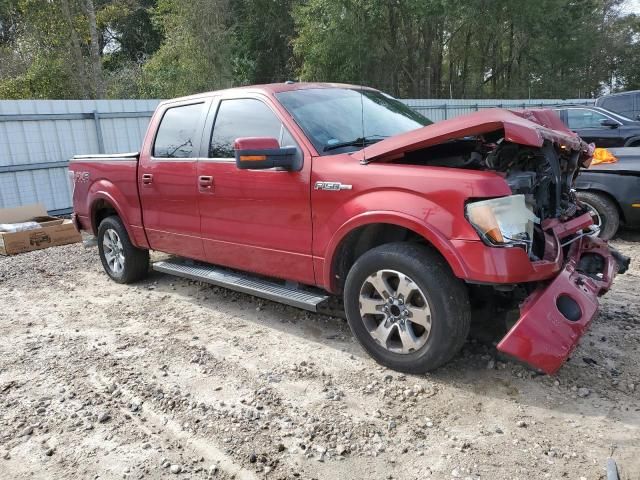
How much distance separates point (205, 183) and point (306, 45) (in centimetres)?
1934

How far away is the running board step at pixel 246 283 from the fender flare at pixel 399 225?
0.20 meters

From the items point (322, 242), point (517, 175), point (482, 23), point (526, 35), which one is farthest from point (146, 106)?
point (526, 35)

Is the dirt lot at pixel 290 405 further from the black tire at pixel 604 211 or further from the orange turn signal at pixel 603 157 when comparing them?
the orange turn signal at pixel 603 157

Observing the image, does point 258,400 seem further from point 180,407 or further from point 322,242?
point 322,242

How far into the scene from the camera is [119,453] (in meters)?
3.03

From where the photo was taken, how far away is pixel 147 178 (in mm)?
5391

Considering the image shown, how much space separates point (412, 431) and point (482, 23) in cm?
2605

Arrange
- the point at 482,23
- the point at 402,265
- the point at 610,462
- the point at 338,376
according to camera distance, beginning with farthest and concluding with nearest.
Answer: the point at 482,23, the point at 338,376, the point at 402,265, the point at 610,462

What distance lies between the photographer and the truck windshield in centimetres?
412

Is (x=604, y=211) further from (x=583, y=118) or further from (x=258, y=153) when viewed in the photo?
(x=583, y=118)

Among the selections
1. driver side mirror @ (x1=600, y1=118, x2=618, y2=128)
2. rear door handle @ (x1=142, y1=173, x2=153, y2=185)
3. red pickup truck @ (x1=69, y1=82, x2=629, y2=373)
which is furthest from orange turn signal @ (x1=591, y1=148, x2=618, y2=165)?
rear door handle @ (x1=142, y1=173, x2=153, y2=185)

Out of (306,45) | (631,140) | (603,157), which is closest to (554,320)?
(603,157)

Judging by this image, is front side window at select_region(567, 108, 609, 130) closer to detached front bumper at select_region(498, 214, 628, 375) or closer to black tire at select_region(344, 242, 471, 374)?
detached front bumper at select_region(498, 214, 628, 375)

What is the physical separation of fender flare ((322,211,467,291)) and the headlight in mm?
203
